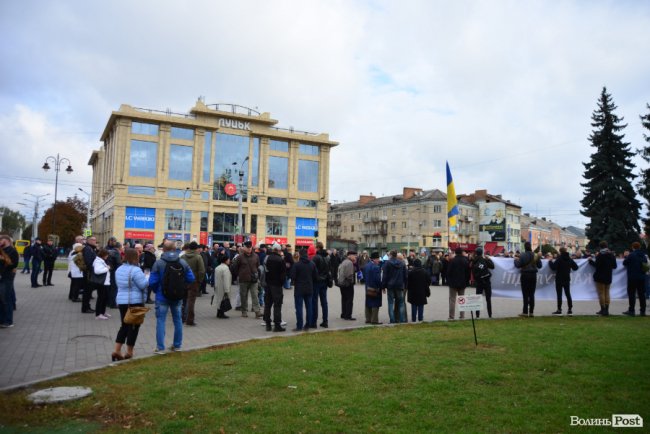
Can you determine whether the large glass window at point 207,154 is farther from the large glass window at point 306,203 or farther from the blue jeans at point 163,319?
the blue jeans at point 163,319

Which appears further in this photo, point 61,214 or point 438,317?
point 61,214

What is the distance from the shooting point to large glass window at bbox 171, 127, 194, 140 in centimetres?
7125

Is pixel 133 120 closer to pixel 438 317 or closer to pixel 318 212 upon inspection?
pixel 318 212

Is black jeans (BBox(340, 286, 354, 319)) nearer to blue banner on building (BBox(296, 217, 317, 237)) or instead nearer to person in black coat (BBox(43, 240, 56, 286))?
person in black coat (BBox(43, 240, 56, 286))

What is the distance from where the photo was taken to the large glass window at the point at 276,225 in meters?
76.8

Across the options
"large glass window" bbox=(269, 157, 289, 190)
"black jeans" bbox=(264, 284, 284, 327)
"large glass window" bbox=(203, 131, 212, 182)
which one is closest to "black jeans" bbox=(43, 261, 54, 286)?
"black jeans" bbox=(264, 284, 284, 327)

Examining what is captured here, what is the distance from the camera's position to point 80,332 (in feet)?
35.0

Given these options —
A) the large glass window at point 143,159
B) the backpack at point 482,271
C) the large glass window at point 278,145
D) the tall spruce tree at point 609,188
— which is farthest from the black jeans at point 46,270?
the large glass window at point 278,145

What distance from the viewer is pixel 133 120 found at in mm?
68812

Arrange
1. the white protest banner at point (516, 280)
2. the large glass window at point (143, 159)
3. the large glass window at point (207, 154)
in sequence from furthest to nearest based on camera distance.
→ the large glass window at point (207, 154)
the large glass window at point (143, 159)
the white protest banner at point (516, 280)

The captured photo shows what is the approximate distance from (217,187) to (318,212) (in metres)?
17.2

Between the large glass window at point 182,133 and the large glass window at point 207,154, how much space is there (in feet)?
7.32

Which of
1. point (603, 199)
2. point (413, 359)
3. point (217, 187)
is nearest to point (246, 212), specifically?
point (217, 187)

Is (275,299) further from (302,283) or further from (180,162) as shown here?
(180,162)
